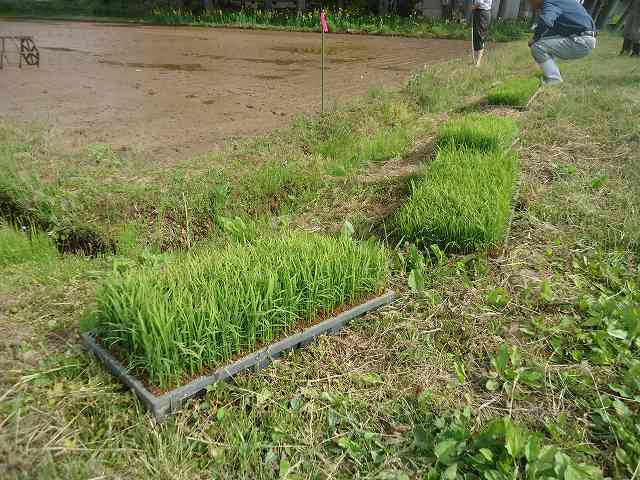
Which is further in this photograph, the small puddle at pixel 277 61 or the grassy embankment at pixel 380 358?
the small puddle at pixel 277 61

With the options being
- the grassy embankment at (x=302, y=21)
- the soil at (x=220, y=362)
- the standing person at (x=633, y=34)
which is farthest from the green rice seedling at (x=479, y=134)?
the grassy embankment at (x=302, y=21)

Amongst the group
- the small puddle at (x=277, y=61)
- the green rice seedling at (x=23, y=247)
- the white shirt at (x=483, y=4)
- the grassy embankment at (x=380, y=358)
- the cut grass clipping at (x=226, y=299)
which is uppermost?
the white shirt at (x=483, y=4)

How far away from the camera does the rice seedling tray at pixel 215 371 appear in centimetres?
174

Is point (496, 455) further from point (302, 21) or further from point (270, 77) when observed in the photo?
point (302, 21)

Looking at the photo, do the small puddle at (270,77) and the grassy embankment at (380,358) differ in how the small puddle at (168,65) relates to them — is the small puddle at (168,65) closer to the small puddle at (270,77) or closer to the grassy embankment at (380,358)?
the small puddle at (270,77)

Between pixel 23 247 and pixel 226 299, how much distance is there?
2.30 m

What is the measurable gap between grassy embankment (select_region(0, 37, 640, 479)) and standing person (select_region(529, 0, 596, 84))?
12.4ft

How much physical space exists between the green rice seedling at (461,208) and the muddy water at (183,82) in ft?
10.1

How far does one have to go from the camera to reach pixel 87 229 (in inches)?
145

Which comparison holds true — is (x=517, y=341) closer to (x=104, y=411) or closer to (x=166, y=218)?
(x=104, y=411)

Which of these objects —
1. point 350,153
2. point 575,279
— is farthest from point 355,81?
point 575,279

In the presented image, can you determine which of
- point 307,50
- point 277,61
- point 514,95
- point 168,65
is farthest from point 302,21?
point 514,95

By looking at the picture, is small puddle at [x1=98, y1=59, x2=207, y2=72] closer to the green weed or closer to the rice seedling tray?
the rice seedling tray

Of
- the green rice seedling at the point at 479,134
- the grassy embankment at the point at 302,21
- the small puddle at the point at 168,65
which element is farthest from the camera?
the grassy embankment at the point at 302,21
